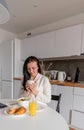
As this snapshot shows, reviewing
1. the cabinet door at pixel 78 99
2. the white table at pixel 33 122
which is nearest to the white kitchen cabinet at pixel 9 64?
the cabinet door at pixel 78 99

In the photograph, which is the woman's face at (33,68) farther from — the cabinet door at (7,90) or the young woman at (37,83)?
the cabinet door at (7,90)

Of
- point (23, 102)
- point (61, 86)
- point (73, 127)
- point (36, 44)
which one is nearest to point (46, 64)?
point (36, 44)

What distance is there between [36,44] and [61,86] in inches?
55.2

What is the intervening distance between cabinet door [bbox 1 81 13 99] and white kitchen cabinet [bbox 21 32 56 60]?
2.85ft

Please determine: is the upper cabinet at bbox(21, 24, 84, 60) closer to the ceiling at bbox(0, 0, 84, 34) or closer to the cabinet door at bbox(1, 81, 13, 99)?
the ceiling at bbox(0, 0, 84, 34)

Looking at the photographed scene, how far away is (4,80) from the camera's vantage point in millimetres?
3676

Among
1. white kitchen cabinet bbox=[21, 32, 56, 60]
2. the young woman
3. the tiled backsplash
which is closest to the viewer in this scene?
the young woman

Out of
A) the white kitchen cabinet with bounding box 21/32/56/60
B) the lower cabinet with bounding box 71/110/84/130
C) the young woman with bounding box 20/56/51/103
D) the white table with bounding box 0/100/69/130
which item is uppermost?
the white kitchen cabinet with bounding box 21/32/56/60

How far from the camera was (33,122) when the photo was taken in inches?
33.2

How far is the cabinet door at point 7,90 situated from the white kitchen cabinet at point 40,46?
0.87 metres

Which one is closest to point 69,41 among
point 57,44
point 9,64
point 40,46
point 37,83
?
point 57,44

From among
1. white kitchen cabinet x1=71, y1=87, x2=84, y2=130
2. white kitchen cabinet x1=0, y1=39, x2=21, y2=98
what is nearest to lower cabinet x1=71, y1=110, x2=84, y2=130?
white kitchen cabinet x1=71, y1=87, x2=84, y2=130

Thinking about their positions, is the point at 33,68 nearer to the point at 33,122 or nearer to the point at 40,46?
the point at 33,122

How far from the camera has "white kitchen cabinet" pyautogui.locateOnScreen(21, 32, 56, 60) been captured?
3.01 m
